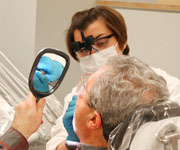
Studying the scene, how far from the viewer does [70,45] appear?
1.86 m

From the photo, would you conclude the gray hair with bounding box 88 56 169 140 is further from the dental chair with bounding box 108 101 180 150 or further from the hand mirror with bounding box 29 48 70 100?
the hand mirror with bounding box 29 48 70 100

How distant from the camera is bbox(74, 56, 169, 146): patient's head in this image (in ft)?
2.84

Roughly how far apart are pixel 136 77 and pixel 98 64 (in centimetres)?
79

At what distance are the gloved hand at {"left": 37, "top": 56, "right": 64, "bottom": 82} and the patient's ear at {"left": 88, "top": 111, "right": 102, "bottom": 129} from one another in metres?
0.34

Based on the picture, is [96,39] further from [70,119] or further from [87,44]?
[70,119]

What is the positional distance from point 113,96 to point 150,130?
17cm

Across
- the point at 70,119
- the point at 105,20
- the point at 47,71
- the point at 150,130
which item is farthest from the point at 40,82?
the point at 105,20

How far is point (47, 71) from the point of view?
3.98ft

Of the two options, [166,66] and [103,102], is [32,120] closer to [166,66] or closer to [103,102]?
[103,102]

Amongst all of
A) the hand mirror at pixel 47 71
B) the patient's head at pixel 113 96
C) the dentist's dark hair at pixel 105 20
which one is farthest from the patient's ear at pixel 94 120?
the dentist's dark hair at pixel 105 20

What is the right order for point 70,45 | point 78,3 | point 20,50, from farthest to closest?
1. point 78,3
2. point 20,50
3. point 70,45

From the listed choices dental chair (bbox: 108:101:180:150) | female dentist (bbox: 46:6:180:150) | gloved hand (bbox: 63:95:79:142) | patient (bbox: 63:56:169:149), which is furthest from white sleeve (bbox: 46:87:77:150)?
dental chair (bbox: 108:101:180:150)

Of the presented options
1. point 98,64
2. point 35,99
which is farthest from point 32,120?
point 98,64

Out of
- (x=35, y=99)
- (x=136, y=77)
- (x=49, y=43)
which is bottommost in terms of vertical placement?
(x=49, y=43)
